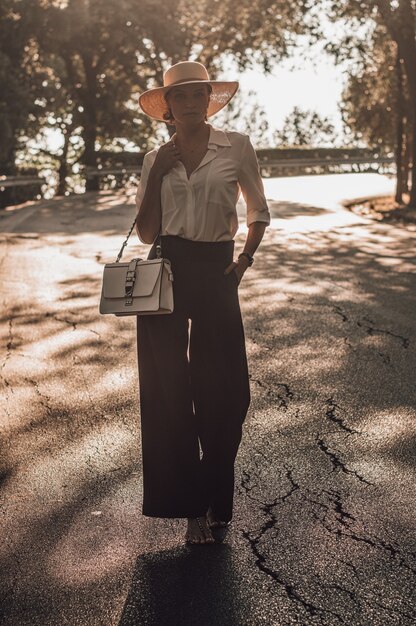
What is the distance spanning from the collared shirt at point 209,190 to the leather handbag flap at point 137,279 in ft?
0.63

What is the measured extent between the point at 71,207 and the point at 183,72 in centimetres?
2265

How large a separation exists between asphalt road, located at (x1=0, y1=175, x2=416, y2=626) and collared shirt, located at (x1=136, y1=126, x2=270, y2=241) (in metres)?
1.29

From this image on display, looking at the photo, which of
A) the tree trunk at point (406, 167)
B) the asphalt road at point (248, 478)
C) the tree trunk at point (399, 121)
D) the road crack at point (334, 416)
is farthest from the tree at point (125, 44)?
the road crack at point (334, 416)

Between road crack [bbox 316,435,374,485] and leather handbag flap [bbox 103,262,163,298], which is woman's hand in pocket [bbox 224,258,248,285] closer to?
leather handbag flap [bbox 103,262,163,298]

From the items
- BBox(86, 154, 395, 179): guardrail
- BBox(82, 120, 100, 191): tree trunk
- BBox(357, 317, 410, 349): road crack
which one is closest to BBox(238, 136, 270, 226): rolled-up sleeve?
BBox(357, 317, 410, 349): road crack

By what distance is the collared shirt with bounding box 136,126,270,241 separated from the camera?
174 inches

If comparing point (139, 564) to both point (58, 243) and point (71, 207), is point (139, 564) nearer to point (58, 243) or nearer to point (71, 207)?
point (58, 243)

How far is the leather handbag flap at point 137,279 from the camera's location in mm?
4359

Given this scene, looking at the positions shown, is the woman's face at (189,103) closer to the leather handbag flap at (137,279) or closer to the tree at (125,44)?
the leather handbag flap at (137,279)

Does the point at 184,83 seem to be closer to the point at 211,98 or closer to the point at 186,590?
the point at 211,98

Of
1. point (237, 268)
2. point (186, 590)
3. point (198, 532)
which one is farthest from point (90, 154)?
point (186, 590)

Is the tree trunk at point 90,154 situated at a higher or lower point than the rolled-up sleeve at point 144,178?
lower

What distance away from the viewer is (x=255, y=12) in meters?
26.6

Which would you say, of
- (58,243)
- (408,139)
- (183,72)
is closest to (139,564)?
(183,72)
